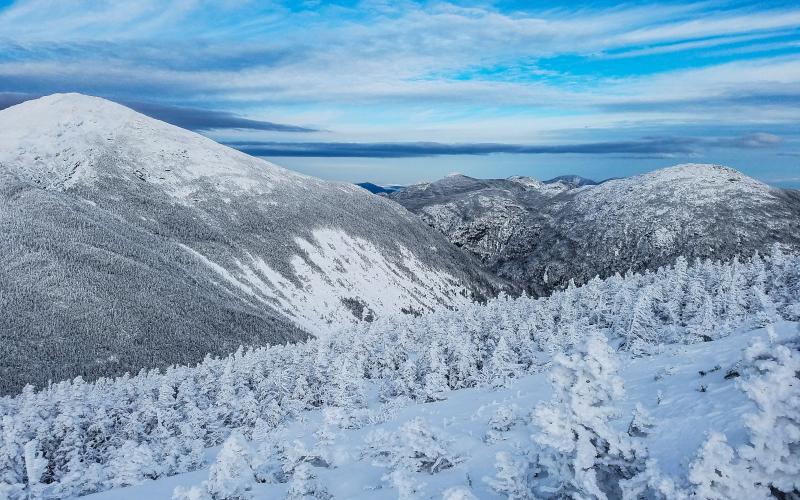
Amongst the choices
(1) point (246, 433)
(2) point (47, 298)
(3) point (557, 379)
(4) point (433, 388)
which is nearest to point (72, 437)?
(1) point (246, 433)

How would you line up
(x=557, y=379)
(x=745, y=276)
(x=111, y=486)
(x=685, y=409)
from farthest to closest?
(x=745, y=276), (x=111, y=486), (x=685, y=409), (x=557, y=379)

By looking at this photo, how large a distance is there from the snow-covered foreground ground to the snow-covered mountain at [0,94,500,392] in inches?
2782

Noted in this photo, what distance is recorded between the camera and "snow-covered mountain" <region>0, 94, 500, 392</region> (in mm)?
88875

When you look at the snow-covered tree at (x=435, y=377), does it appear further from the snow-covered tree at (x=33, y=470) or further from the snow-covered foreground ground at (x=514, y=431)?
the snow-covered tree at (x=33, y=470)

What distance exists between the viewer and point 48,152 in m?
164

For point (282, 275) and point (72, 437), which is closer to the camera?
point (72, 437)

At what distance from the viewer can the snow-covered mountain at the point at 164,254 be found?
8888 cm

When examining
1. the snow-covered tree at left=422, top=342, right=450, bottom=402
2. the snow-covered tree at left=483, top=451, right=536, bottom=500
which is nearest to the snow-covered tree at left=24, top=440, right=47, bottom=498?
the snow-covered tree at left=483, top=451, right=536, bottom=500

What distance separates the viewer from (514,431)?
19406 mm

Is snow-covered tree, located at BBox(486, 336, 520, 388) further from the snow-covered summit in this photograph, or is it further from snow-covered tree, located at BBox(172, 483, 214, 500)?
the snow-covered summit

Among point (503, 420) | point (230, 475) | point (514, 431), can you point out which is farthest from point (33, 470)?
point (514, 431)

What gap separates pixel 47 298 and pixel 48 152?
95.2 metres

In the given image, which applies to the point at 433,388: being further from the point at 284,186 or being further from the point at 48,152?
the point at 48,152

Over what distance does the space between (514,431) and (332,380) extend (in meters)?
22.9
